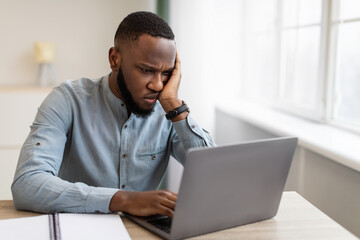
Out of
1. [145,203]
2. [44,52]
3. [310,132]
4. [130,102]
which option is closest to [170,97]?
[130,102]

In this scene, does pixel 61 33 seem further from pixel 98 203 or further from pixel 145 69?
pixel 98 203

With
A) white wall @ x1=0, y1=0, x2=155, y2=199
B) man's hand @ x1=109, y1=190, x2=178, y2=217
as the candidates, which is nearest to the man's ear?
man's hand @ x1=109, y1=190, x2=178, y2=217

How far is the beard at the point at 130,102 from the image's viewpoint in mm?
1568

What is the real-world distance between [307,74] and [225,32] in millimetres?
1082

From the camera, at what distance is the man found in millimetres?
1481

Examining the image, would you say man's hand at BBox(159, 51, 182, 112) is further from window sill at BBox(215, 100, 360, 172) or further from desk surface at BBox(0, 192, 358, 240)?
window sill at BBox(215, 100, 360, 172)

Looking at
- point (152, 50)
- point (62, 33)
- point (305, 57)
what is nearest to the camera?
point (152, 50)

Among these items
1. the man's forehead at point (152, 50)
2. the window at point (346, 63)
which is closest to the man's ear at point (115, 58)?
the man's forehead at point (152, 50)

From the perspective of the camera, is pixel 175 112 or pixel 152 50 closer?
pixel 152 50

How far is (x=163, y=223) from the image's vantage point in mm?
1191

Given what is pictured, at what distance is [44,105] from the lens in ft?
5.09

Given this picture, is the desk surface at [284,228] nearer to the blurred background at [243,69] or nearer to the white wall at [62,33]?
the blurred background at [243,69]

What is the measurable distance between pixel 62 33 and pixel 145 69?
2616 millimetres

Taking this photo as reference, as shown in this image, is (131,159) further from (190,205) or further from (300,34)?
(300,34)
